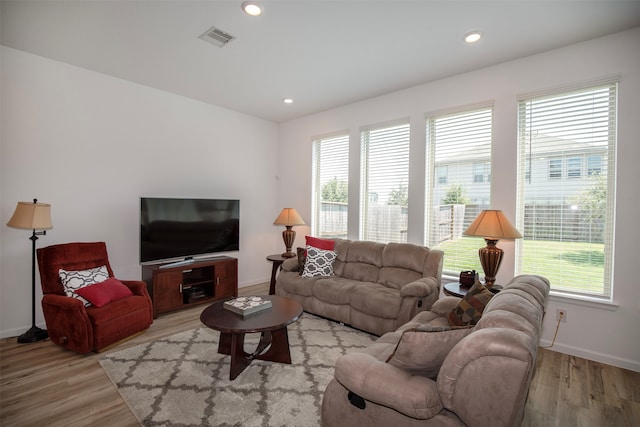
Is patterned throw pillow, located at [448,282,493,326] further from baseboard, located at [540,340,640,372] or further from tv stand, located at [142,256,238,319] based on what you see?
tv stand, located at [142,256,238,319]

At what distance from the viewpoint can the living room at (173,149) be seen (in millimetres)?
2732

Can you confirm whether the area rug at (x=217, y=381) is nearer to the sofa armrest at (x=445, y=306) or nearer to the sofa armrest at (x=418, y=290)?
the sofa armrest at (x=418, y=290)

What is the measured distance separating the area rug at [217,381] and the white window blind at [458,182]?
4.98 ft

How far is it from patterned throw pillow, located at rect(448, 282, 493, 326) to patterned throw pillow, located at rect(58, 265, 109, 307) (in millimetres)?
3239

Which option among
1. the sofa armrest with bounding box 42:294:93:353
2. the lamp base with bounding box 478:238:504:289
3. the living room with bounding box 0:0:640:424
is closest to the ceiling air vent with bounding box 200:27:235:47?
the living room with bounding box 0:0:640:424

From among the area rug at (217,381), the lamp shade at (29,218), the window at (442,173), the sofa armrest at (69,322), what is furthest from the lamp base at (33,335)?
the window at (442,173)

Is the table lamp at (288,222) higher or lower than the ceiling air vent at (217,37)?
lower

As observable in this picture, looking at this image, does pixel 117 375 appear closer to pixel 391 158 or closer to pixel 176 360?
pixel 176 360

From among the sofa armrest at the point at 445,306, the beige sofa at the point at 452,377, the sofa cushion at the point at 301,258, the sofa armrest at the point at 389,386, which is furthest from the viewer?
the sofa cushion at the point at 301,258

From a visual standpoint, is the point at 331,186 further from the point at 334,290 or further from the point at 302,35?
the point at 302,35

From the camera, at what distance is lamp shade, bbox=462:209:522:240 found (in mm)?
2840

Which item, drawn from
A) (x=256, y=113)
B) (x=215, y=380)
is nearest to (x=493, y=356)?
(x=215, y=380)

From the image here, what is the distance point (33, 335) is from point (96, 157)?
201 cm

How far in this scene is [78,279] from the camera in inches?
120
